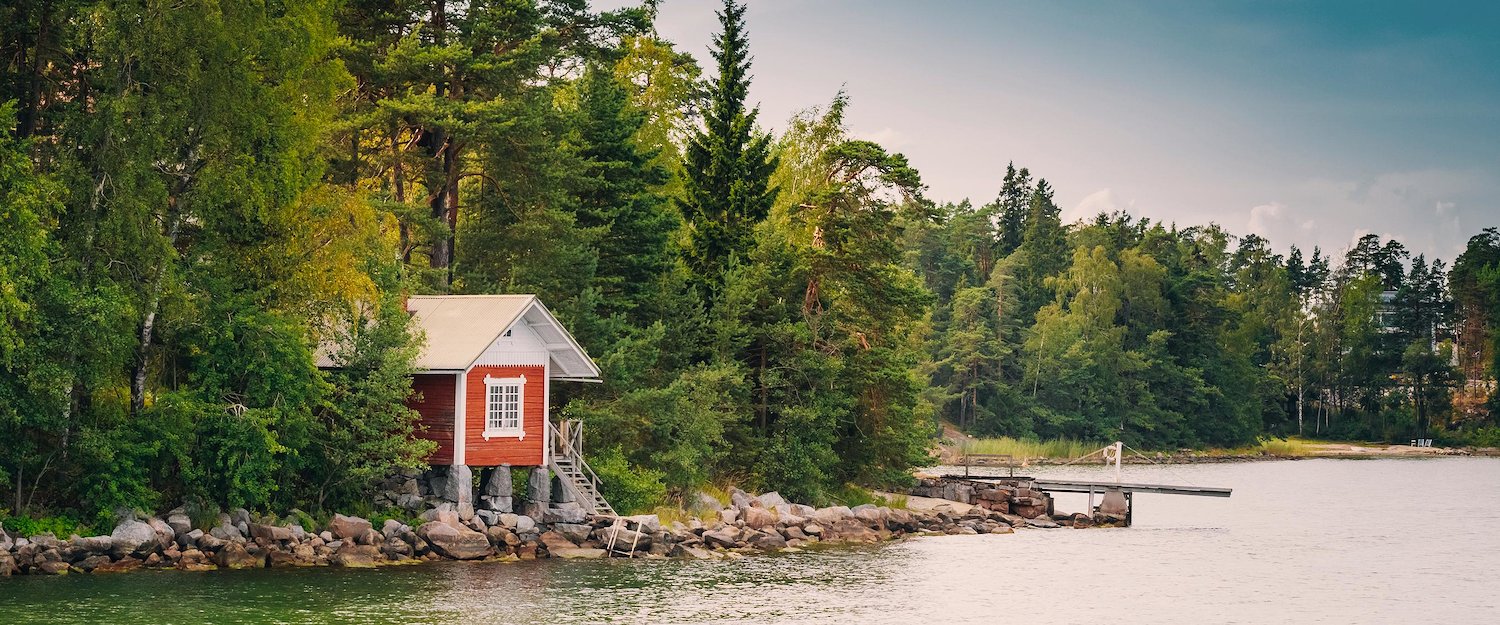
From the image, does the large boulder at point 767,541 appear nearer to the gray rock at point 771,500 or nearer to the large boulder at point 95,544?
the gray rock at point 771,500

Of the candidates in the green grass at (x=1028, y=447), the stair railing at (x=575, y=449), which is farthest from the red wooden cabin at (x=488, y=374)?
the green grass at (x=1028, y=447)

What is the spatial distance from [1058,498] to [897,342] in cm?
2158

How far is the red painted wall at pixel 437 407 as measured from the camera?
36594 mm

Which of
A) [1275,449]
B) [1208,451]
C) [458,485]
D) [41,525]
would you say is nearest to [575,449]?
[458,485]

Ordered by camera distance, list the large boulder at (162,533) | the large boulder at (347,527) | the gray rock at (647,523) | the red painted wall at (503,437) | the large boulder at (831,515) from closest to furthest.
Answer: the large boulder at (162,533), the large boulder at (347,527), the red painted wall at (503,437), the gray rock at (647,523), the large boulder at (831,515)

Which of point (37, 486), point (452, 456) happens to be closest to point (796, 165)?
point (452, 456)

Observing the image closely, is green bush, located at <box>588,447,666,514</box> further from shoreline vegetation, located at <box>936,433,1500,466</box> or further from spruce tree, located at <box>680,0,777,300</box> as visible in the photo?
shoreline vegetation, located at <box>936,433,1500,466</box>

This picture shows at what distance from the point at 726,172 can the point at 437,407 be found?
49.1 feet

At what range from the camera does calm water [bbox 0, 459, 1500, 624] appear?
2820 centimetres

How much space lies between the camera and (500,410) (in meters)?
37.5

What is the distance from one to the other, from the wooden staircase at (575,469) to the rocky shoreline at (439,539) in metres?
0.75

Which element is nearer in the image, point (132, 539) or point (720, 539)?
point (132, 539)

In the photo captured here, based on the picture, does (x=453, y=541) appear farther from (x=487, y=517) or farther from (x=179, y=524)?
(x=179, y=524)

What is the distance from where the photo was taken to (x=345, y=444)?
3484cm
